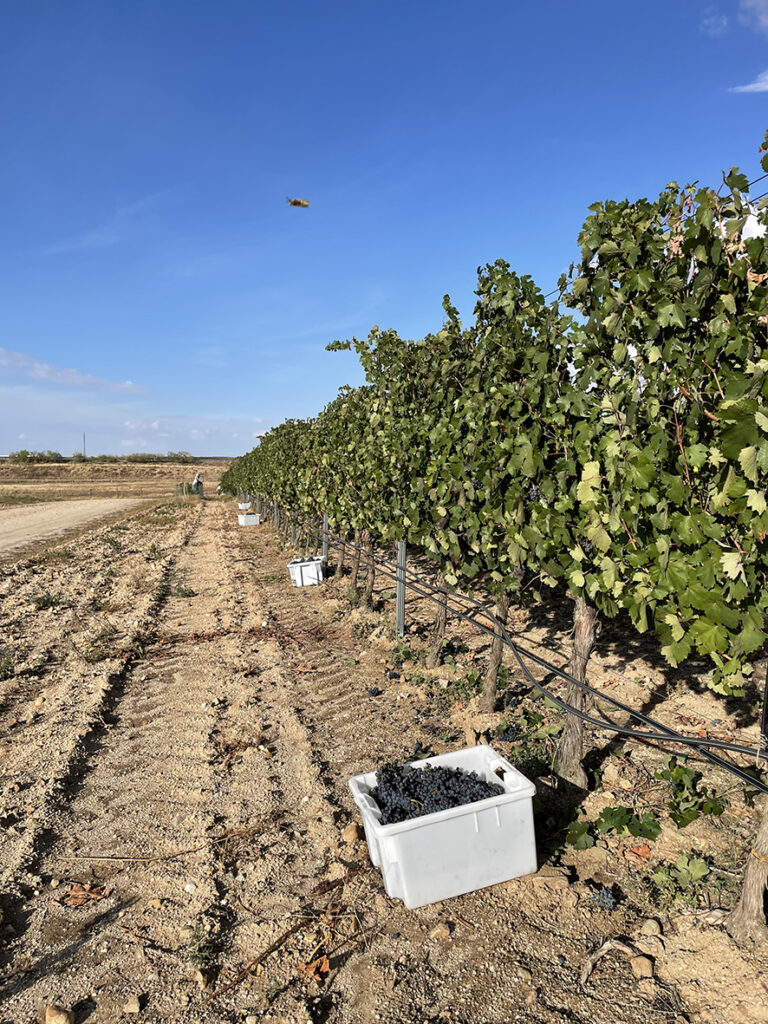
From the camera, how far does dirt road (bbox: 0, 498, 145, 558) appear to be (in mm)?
18203

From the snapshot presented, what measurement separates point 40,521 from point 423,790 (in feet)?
83.2

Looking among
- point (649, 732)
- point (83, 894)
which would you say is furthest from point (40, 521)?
point (649, 732)

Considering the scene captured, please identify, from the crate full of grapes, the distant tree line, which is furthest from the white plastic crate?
the distant tree line

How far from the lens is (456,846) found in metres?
2.90

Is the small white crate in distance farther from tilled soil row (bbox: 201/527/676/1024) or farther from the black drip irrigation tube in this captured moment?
the black drip irrigation tube

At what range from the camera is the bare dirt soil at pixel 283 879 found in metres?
2.47

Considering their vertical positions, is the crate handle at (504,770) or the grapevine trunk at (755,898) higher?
the crate handle at (504,770)

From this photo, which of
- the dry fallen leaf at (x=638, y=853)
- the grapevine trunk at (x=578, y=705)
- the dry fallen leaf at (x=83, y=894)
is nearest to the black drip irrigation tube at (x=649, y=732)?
the grapevine trunk at (x=578, y=705)

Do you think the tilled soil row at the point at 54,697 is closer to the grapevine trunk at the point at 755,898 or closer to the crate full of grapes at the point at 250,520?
the grapevine trunk at the point at 755,898

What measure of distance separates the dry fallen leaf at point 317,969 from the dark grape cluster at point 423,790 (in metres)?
0.58

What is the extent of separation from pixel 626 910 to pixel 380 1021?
1218mm

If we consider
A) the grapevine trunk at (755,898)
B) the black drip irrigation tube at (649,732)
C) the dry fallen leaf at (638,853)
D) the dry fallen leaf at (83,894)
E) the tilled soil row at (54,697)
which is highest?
the black drip irrigation tube at (649,732)

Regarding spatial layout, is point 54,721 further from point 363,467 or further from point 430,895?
point 363,467

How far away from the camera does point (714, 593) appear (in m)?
2.63
